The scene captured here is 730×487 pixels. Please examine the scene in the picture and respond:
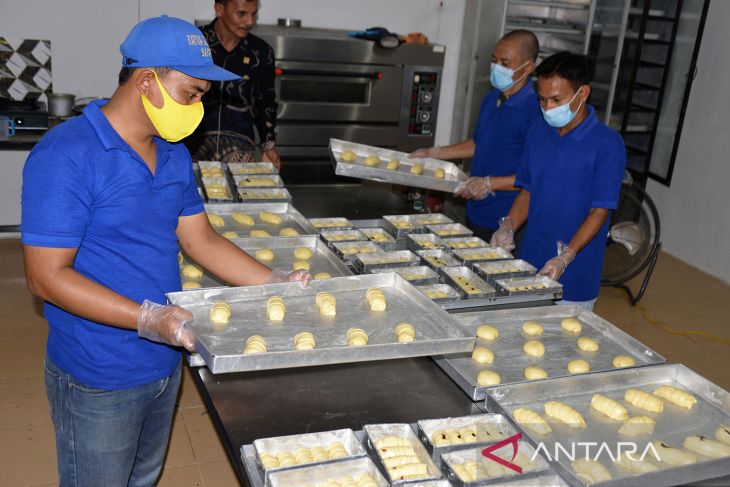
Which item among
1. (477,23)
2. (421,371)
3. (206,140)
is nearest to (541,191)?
(421,371)

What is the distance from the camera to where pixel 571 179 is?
2895mm

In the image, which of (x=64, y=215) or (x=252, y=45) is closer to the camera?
(x=64, y=215)

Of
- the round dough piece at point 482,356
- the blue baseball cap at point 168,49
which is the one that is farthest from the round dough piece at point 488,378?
the blue baseball cap at point 168,49

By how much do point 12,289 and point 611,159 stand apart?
12.6 ft

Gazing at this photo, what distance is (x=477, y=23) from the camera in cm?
578

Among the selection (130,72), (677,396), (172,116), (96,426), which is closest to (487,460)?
(677,396)

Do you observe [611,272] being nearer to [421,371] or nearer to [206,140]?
[206,140]

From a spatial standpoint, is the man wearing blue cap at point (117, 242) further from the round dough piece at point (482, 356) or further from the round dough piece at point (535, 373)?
the round dough piece at point (535, 373)

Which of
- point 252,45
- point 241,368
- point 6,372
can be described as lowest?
point 6,372

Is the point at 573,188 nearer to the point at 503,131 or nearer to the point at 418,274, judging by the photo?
the point at 418,274

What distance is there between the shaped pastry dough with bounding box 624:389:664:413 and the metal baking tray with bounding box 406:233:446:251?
3.73ft

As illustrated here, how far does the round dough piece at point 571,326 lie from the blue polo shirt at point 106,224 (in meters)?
1.32

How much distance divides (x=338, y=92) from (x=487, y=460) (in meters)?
4.10

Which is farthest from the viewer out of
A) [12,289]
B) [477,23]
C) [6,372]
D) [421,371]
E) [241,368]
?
[477,23]
